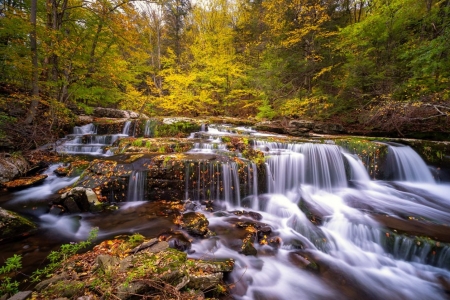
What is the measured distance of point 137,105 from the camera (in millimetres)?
15766

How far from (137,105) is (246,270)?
15499 millimetres

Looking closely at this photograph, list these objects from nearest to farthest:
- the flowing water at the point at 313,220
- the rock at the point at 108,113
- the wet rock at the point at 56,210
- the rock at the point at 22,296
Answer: the rock at the point at 22,296, the flowing water at the point at 313,220, the wet rock at the point at 56,210, the rock at the point at 108,113

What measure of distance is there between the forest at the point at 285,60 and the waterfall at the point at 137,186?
5405mm

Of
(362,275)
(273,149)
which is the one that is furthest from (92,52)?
(362,275)

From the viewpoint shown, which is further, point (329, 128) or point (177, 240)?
point (329, 128)

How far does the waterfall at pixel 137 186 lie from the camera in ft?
16.6

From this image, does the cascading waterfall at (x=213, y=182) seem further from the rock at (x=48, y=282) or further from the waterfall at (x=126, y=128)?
the waterfall at (x=126, y=128)

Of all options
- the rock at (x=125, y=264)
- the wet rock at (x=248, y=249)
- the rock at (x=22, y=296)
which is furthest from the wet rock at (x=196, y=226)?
the rock at (x=22, y=296)

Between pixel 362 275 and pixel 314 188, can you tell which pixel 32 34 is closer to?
pixel 314 188

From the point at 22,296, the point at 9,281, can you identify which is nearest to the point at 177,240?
the point at 22,296

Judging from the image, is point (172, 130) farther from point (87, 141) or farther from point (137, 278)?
point (137, 278)

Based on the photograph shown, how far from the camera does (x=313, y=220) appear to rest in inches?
179

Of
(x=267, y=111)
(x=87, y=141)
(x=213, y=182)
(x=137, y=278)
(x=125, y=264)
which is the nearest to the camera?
(x=137, y=278)

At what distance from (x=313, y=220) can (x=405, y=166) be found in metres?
4.79
